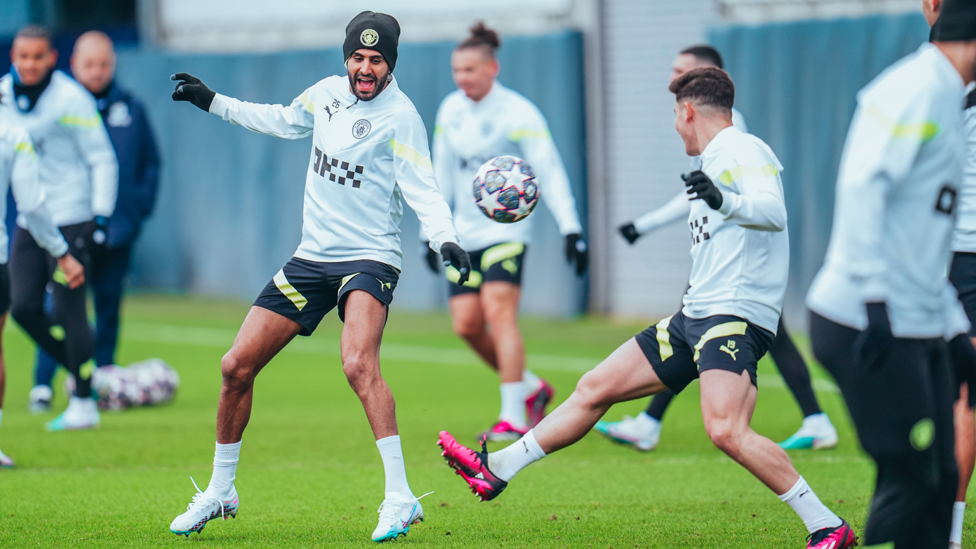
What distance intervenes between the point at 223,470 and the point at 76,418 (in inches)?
127

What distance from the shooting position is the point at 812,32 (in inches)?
453

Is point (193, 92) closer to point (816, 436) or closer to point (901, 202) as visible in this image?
point (901, 202)

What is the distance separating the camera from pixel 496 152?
743 cm

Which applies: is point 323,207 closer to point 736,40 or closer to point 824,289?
point 824,289

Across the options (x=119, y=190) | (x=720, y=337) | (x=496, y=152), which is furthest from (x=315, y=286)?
(x=119, y=190)

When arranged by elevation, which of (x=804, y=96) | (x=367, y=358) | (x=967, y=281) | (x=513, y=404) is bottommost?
(x=513, y=404)

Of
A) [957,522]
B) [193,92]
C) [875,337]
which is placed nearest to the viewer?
[875,337]

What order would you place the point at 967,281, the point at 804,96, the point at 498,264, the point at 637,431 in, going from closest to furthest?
1. the point at 967,281
2. the point at 637,431
3. the point at 498,264
4. the point at 804,96

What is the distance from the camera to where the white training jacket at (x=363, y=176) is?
4898 millimetres

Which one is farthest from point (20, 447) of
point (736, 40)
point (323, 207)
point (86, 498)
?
point (736, 40)

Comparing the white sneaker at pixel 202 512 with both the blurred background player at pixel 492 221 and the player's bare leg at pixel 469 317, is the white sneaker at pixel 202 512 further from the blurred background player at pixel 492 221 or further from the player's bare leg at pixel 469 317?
the player's bare leg at pixel 469 317

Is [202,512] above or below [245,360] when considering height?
below

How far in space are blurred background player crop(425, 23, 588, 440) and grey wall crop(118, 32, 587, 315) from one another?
19.8 ft

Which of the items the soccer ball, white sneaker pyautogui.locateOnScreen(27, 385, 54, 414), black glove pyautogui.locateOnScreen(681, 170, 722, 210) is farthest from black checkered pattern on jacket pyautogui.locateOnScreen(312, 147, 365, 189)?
white sneaker pyautogui.locateOnScreen(27, 385, 54, 414)
